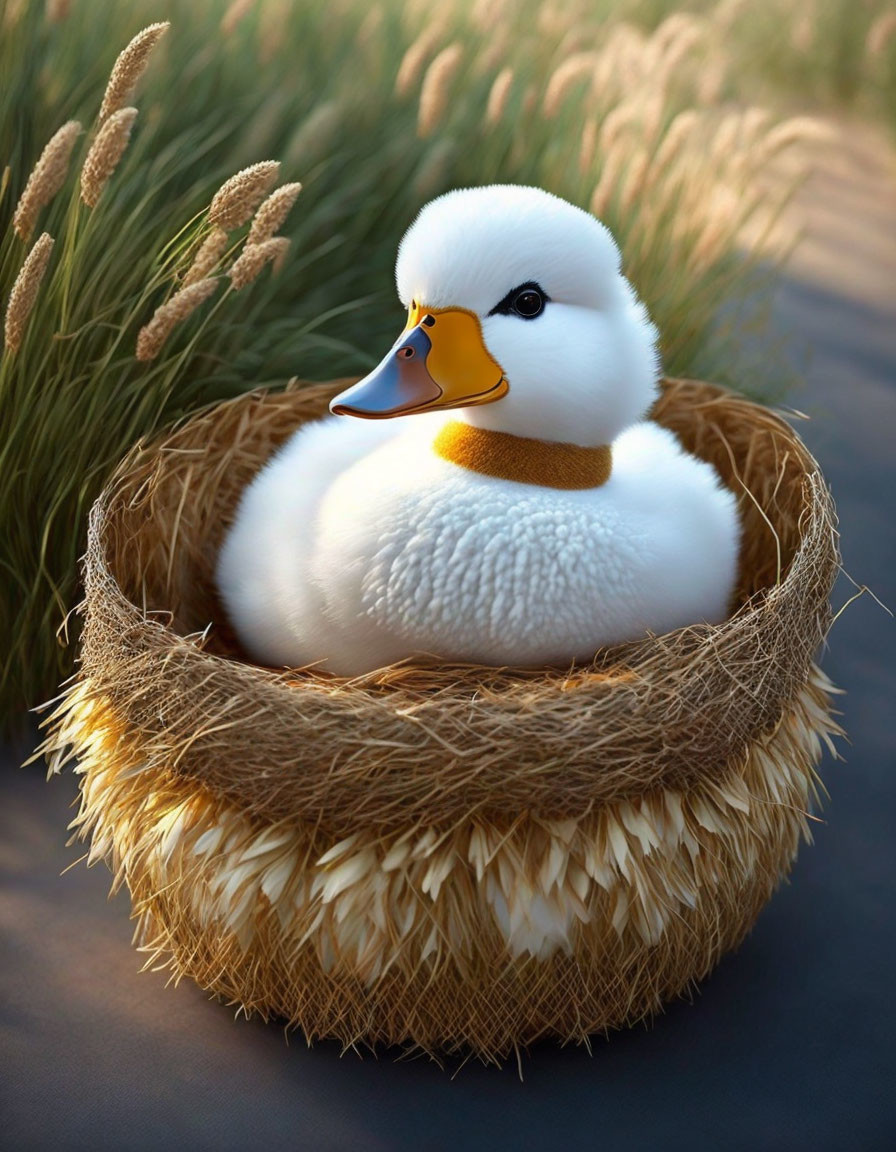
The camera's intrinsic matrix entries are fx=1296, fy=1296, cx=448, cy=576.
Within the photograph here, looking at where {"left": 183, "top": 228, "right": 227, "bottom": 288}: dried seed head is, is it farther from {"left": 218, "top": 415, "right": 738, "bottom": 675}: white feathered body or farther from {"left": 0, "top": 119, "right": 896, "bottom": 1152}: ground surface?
{"left": 0, "top": 119, "right": 896, "bottom": 1152}: ground surface

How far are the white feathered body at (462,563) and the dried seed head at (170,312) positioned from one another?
0.61 feet

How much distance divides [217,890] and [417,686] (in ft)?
0.76

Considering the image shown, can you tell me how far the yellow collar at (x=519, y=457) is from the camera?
110 centimetres

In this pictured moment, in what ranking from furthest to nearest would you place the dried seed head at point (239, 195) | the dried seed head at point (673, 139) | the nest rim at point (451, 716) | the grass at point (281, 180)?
the dried seed head at point (673, 139), the grass at point (281, 180), the dried seed head at point (239, 195), the nest rim at point (451, 716)

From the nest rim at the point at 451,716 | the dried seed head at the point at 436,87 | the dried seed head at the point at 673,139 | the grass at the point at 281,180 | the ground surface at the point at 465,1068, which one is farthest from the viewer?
the dried seed head at the point at 673,139

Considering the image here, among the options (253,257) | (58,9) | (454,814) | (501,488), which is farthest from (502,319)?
(58,9)

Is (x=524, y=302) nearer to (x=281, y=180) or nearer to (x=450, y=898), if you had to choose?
(x=450, y=898)

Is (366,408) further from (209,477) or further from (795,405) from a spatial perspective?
(795,405)

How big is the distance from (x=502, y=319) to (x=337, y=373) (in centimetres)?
66

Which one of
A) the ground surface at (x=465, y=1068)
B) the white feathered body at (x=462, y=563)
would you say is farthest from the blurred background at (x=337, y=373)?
the white feathered body at (x=462, y=563)

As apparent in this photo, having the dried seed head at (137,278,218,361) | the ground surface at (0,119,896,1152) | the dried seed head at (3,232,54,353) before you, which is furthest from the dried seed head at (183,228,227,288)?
the ground surface at (0,119,896,1152)

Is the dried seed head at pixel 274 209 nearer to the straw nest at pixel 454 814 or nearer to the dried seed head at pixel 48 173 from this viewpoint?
the dried seed head at pixel 48 173

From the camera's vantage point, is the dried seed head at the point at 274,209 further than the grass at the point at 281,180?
No

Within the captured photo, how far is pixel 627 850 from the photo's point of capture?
1.02 m
